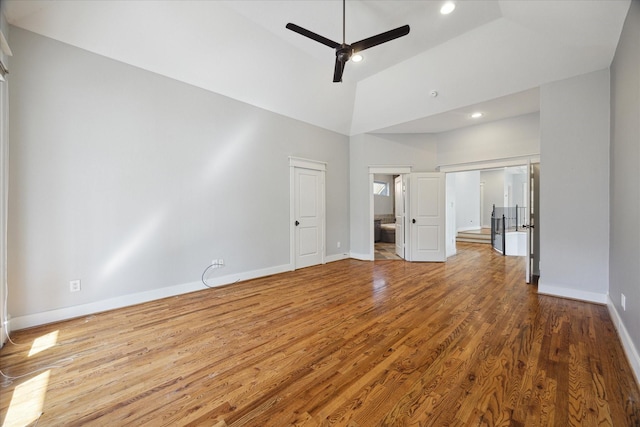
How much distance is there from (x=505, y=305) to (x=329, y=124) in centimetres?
464

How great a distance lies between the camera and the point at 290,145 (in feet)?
17.1

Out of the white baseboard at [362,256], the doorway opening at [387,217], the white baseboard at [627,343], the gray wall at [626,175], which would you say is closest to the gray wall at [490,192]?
the doorway opening at [387,217]

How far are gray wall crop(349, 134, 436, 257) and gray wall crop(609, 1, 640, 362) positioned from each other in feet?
10.5

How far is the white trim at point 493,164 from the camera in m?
4.58

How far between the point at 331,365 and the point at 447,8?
163 inches

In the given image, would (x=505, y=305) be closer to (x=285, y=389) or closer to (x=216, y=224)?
(x=285, y=389)

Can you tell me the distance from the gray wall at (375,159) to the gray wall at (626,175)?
3.19 meters

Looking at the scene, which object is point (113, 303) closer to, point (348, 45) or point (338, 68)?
point (338, 68)

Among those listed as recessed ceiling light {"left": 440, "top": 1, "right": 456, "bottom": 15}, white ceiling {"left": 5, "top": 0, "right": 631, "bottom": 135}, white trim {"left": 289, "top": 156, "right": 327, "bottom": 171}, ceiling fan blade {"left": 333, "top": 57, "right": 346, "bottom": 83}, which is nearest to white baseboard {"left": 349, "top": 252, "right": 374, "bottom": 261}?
white trim {"left": 289, "top": 156, "right": 327, "bottom": 171}

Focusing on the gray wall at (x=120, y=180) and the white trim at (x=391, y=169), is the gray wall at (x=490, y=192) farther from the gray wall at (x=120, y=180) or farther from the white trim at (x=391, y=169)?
the gray wall at (x=120, y=180)

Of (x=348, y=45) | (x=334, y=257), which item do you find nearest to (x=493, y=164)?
(x=334, y=257)

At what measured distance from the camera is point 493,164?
17.0ft

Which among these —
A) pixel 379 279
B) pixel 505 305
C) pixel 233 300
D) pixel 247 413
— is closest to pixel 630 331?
pixel 505 305

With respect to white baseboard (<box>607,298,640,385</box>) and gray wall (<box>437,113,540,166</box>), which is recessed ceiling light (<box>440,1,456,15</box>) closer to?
gray wall (<box>437,113,540,166</box>)
